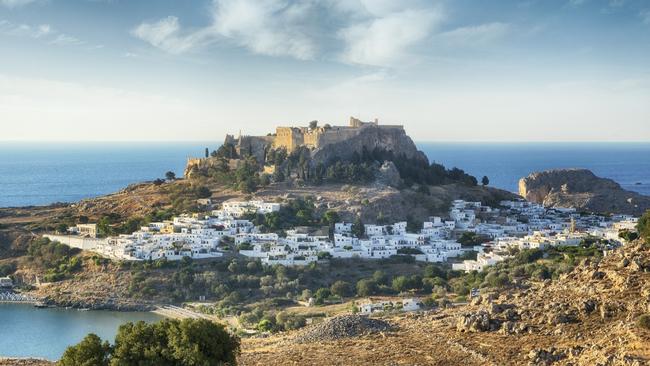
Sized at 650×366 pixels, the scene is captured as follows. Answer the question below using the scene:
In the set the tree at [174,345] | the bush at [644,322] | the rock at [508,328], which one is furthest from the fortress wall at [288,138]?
the bush at [644,322]

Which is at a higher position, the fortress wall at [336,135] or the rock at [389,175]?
the fortress wall at [336,135]

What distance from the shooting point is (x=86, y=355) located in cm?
1638

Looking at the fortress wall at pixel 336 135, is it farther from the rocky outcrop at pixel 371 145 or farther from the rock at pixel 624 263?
the rock at pixel 624 263

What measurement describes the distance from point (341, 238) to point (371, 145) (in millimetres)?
17211

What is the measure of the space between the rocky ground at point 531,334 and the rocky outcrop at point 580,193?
138ft

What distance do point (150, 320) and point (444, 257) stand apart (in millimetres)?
16699

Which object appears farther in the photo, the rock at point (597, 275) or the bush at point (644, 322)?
the rock at point (597, 275)

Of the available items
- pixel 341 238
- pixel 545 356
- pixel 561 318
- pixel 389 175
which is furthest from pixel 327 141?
pixel 545 356

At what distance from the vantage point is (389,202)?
1965 inches

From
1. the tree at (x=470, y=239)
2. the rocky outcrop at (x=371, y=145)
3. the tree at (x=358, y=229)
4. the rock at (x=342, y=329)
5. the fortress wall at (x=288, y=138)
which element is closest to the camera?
the rock at (x=342, y=329)

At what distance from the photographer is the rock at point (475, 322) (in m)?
20.8

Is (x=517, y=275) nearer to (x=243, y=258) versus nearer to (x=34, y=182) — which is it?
(x=243, y=258)

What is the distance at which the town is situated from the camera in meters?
40.6

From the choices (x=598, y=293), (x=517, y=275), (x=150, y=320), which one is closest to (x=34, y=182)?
(x=150, y=320)
